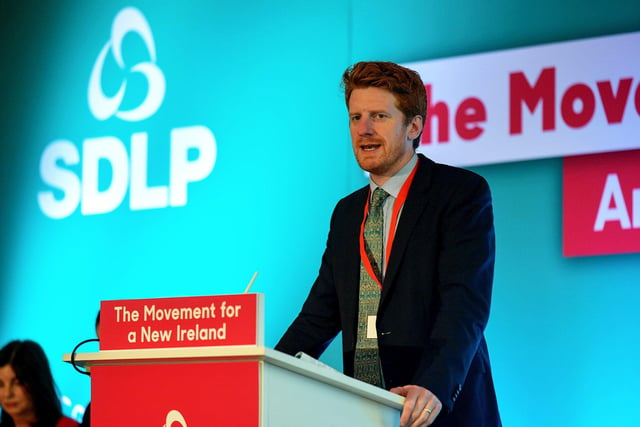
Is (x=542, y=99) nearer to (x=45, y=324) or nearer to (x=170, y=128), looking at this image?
(x=170, y=128)

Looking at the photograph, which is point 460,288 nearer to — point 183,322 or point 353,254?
point 353,254

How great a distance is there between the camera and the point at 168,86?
5.17m

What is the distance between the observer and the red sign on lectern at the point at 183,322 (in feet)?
6.23

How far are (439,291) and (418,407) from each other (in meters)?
0.40

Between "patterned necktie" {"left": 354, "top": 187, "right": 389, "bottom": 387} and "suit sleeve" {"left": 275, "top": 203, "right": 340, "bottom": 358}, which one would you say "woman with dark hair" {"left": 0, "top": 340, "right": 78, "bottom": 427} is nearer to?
"suit sleeve" {"left": 275, "top": 203, "right": 340, "bottom": 358}

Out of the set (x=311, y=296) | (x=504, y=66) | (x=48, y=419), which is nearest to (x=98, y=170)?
(x=48, y=419)

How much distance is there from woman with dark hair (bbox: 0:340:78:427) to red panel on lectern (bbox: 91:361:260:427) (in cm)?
255

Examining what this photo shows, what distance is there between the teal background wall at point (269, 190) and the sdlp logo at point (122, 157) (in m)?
0.04

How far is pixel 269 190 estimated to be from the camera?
4.80 m

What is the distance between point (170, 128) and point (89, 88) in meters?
0.58

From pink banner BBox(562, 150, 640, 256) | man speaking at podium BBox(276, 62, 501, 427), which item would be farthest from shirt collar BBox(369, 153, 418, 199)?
pink banner BBox(562, 150, 640, 256)

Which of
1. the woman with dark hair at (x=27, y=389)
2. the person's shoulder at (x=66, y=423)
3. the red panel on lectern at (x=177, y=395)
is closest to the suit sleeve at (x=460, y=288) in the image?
the red panel on lectern at (x=177, y=395)

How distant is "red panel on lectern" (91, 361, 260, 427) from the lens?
73.7 inches

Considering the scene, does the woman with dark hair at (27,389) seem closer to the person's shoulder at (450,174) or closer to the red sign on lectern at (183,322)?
the person's shoulder at (450,174)
